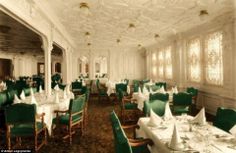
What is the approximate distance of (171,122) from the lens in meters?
2.88

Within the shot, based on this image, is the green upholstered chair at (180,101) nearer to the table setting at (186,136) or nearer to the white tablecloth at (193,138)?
the table setting at (186,136)

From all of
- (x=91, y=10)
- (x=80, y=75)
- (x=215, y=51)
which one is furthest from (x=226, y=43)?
(x=80, y=75)

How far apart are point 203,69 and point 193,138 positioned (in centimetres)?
511

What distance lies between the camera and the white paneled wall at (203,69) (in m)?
5.46

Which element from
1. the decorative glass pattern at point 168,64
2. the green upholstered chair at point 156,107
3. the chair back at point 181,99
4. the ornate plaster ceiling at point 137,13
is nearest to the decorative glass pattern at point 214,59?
the ornate plaster ceiling at point 137,13

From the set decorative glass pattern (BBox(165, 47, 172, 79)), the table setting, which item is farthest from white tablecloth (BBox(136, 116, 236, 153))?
decorative glass pattern (BBox(165, 47, 172, 79))

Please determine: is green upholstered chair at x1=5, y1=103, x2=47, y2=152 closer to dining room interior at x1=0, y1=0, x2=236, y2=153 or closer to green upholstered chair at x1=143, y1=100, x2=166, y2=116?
dining room interior at x1=0, y1=0, x2=236, y2=153

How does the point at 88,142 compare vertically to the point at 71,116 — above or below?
below

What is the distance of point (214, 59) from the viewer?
6316 millimetres

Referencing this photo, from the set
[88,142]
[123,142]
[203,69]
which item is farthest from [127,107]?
[123,142]

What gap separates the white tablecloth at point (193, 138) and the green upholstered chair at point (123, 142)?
0.10 m

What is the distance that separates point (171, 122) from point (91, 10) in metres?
3.44

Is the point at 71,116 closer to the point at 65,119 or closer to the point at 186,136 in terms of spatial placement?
the point at 65,119

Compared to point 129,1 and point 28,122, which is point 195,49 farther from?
point 28,122
